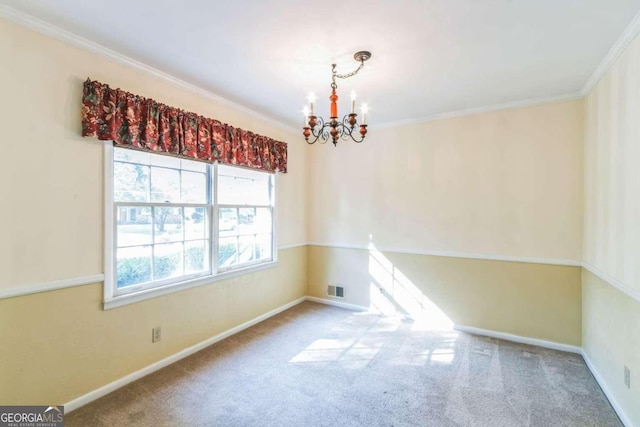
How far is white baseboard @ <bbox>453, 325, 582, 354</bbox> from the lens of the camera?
10.1 feet

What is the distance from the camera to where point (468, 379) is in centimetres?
257

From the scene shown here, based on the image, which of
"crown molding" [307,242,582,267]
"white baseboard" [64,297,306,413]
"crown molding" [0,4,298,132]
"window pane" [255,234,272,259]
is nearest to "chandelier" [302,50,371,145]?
"crown molding" [0,4,298,132]

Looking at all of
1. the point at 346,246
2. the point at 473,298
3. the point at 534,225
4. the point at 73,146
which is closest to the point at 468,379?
the point at 473,298

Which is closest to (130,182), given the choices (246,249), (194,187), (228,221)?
(194,187)

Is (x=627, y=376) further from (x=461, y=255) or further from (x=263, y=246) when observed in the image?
(x=263, y=246)

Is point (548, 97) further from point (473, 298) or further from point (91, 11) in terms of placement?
point (91, 11)

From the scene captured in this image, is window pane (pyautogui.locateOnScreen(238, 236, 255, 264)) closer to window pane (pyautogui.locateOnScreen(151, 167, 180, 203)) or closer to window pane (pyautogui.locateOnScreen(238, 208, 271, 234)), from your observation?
window pane (pyautogui.locateOnScreen(238, 208, 271, 234))

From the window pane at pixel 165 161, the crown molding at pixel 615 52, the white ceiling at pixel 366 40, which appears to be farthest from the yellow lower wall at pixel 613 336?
the window pane at pixel 165 161

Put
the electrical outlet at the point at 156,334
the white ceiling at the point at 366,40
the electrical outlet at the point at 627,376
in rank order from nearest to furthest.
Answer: the white ceiling at the point at 366,40
the electrical outlet at the point at 627,376
the electrical outlet at the point at 156,334

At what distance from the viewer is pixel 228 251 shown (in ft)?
11.4

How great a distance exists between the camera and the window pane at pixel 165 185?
271 centimetres

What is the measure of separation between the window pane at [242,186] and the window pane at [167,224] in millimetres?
542

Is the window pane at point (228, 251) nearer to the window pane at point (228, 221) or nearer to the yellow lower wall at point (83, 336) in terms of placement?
the window pane at point (228, 221)

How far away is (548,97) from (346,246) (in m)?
2.93
